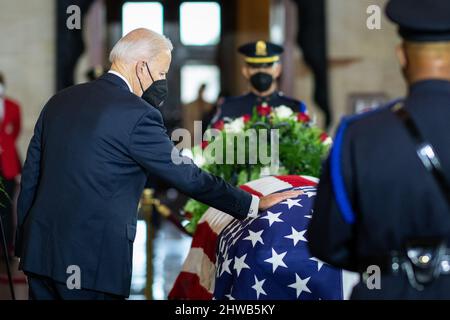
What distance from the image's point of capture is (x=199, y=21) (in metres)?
19.1

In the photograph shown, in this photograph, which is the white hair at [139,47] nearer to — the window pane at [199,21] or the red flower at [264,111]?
the red flower at [264,111]

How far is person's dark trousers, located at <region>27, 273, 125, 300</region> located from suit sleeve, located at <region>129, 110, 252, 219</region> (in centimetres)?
53

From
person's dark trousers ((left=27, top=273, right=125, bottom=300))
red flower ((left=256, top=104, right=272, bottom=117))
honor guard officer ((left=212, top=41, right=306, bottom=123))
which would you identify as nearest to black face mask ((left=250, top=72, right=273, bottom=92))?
honor guard officer ((left=212, top=41, right=306, bottom=123))

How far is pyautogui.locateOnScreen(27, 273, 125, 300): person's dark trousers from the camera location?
4523 mm

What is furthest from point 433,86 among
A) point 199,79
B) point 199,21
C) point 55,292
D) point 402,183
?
point 199,79

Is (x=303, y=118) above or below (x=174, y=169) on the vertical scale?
below

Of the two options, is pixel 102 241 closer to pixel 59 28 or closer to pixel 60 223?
pixel 60 223

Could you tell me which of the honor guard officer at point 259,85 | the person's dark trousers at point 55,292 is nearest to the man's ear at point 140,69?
the person's dark trousers at point 55,292

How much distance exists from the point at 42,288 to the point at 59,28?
9517 mm

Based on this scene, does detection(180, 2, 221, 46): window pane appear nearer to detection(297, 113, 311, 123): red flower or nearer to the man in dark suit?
detection(297, 113, 311, 123): red flower

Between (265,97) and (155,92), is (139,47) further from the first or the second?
(265,97)

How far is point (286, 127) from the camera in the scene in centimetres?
686

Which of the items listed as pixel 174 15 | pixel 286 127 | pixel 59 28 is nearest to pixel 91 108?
pixel 286 127

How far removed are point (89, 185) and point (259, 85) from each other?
4.57 metres
